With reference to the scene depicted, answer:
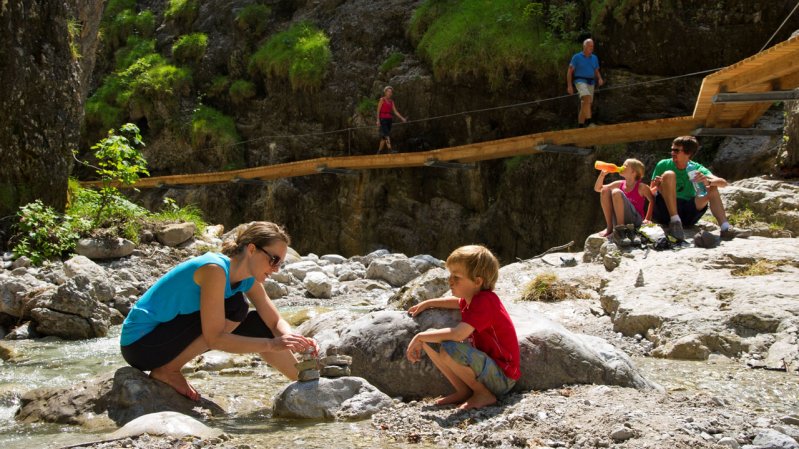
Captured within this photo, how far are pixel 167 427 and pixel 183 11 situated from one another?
76.7ft

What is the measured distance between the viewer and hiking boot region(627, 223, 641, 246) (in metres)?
7.93

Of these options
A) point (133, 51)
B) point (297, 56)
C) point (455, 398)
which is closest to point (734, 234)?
point (455, 398)

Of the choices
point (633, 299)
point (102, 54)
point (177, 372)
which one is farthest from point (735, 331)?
point (102, 54)

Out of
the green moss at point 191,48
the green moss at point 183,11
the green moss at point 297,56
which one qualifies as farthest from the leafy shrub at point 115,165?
the green moss at point 183,11

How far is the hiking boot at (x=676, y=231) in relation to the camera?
Result: 307 inches

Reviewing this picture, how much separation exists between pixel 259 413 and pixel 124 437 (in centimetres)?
97

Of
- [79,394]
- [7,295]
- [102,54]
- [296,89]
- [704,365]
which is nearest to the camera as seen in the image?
[79,394]

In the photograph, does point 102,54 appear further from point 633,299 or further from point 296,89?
point 633,299

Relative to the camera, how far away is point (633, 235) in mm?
8008

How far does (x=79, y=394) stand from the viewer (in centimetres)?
414

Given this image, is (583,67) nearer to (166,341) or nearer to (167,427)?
(166,341)

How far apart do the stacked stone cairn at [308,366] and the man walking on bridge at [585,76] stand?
399 inches

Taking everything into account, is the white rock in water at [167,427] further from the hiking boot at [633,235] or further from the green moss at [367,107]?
the green moss at [367,107]

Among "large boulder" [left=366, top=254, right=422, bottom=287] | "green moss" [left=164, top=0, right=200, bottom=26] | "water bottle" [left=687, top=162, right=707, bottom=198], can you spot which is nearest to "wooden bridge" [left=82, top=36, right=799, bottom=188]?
"water bottle" [left=687, top=162, right=707, bottom=198]
